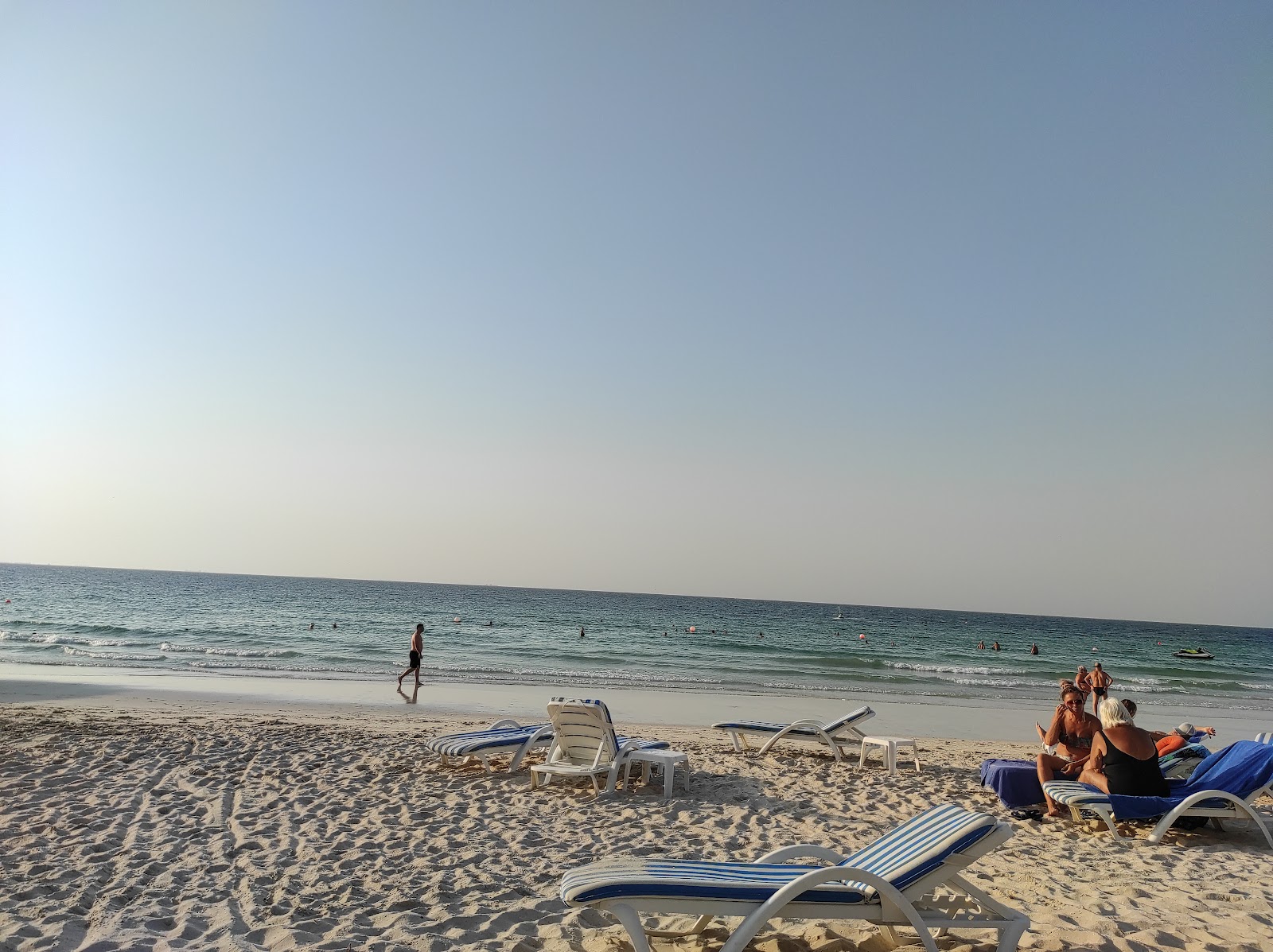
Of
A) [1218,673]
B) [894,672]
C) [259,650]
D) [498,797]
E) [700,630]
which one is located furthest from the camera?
[700,630]

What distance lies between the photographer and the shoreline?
46.4 feet

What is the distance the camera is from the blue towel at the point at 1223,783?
245 inches

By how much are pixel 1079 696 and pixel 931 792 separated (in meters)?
1.63

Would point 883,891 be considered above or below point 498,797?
above

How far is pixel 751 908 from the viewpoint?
340 centimetres

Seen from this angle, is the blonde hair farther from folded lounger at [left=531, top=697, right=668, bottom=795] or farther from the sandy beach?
folded lounger at [left=531, top=697, right=668, bottom=795]

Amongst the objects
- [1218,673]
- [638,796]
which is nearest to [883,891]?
[638,796]

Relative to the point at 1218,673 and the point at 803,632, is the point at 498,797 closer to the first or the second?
the point at 1218,673

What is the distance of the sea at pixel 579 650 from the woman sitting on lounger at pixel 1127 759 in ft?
47.4

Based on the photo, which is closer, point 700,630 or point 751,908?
point 751,908

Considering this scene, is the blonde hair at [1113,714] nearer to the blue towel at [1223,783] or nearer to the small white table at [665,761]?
the blue towel at [1223,783]

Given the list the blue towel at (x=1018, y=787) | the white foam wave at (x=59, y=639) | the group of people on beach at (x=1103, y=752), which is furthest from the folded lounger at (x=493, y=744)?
the white foam wave at (x=59, y=639)

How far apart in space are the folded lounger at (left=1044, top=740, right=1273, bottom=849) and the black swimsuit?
0.12m

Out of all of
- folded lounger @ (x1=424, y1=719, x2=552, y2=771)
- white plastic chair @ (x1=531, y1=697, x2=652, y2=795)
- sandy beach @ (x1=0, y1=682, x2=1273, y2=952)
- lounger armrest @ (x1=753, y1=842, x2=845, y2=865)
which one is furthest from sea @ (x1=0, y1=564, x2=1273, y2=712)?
lounger armrest @ (x1=753, y1=842, x2=845, y2=865)
